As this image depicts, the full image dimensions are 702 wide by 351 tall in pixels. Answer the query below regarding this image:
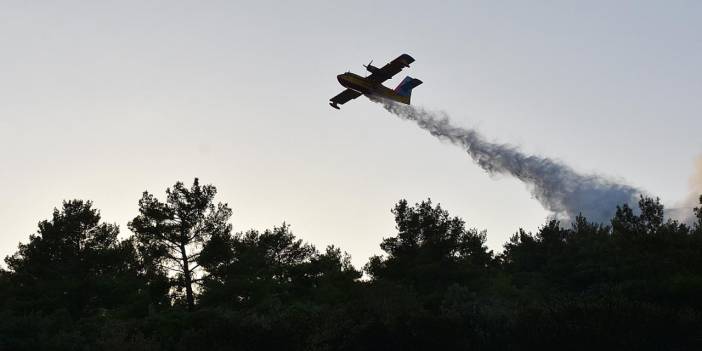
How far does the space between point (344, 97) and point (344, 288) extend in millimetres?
16805

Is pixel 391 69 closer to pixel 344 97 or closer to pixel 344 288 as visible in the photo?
pixel 344 97

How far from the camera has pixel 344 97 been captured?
54.6 metres

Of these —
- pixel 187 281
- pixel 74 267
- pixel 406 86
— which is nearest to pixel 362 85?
pixel 406 86

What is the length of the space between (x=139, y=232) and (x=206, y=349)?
19.8 metres

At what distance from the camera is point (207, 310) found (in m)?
32.5

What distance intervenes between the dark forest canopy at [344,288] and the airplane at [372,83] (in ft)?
36.8

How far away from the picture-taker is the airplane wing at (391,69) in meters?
50.2

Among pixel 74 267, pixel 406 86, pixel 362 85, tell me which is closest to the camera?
pixel 74 267

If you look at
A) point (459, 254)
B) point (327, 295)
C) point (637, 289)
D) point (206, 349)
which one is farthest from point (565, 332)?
point (327, 295)

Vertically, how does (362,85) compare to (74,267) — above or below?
above

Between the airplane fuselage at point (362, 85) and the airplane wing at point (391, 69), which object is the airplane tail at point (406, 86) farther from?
the airplane wing at point (391, 69)

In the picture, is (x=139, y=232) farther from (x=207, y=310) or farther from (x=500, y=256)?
(x=500, y=256)

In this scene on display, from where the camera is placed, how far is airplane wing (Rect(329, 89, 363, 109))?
177 ft

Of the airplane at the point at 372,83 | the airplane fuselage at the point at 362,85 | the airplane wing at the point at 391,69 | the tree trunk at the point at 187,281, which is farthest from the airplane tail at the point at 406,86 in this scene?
the tree trunk at the point at 187,281
